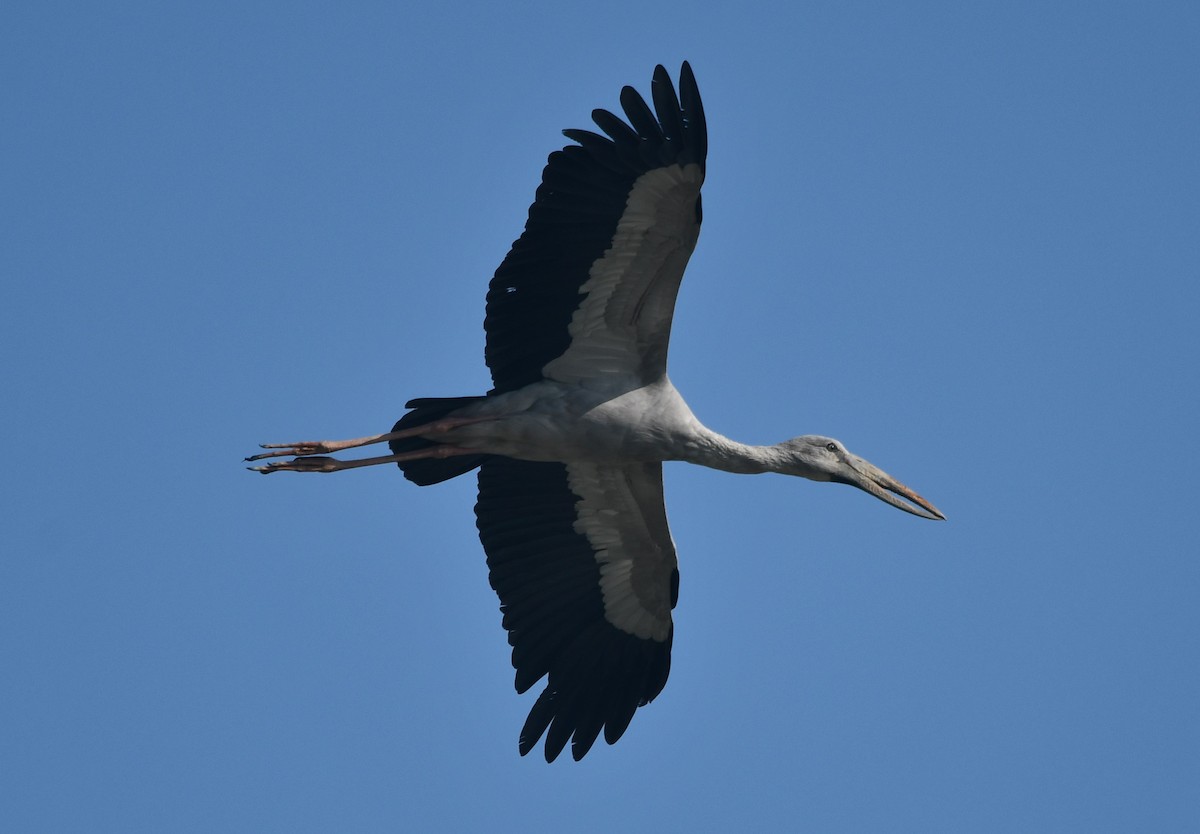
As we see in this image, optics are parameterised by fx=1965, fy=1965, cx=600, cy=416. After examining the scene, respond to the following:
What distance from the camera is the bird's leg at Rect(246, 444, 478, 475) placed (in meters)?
14.4

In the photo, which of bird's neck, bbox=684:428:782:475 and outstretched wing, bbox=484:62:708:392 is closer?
outstretched wing, bbox=484:62:708:392

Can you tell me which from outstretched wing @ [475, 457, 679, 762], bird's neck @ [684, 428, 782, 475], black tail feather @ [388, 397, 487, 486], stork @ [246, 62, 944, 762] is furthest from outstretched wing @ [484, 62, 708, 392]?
outstretched wing @ [475, 457, 679, 762]

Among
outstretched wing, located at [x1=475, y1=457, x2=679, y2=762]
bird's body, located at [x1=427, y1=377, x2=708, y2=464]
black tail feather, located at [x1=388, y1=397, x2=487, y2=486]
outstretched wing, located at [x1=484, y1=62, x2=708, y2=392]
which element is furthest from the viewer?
outstretched wing, located at [x1=475, y1=457, x2=679, y2=762]

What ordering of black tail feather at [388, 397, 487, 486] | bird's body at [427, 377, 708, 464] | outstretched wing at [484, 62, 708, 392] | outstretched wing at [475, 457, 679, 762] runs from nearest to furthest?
outstretched wing at [484, 62, 708, 392] < bird's body at [427, 377, 708, 464] < black tail feather at [388, 397, 487, 486] < outstretched wing at [475, 457, 679, 762]

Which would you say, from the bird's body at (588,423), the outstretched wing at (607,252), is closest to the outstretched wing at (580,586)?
the bird's body at (588,423)

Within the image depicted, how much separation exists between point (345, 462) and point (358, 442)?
0.20 metres

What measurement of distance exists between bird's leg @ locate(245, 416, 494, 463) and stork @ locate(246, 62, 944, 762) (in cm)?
1

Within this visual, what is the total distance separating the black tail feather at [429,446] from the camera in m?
14.3

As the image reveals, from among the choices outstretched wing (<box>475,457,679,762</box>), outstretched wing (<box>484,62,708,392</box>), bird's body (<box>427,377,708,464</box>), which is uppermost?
outstretched wing (<box>484,62,708,392</box>)

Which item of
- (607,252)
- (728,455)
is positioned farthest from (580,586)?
(607,252)

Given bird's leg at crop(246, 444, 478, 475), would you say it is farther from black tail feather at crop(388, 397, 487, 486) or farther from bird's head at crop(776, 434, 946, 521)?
bird's head at crop(776, 434, 946, 521)

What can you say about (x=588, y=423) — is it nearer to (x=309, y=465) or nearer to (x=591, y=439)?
(x=591, y=439)

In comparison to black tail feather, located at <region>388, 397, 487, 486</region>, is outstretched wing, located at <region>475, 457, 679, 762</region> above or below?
below

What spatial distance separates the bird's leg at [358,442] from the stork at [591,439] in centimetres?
1
